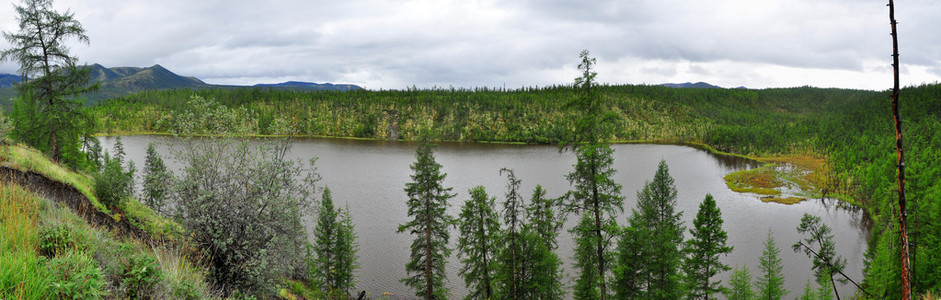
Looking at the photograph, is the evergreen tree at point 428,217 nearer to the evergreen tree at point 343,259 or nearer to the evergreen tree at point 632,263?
the evergreen tree at point 343,259

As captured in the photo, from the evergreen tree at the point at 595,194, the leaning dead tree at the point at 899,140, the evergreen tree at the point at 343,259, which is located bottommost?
the evergreen tree at the point at 343,259

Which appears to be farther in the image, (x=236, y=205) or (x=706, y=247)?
(x=706, y=247)

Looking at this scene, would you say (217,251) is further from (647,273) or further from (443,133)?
(443,133)

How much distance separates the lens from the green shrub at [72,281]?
4.59 metres

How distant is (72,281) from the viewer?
4895 millimetres

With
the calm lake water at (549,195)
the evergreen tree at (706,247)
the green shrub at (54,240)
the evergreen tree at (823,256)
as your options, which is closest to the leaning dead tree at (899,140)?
the green shrub at (54,240)

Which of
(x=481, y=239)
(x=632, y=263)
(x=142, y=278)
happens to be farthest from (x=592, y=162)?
(x=142, y=278)

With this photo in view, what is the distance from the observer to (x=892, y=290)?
81.3 ft

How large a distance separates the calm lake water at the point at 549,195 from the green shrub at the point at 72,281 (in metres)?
7.04

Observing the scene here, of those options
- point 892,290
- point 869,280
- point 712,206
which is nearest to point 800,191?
point 869,280

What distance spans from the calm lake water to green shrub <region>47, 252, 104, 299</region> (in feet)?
23.1

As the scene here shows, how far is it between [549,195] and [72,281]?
51478 millimetres

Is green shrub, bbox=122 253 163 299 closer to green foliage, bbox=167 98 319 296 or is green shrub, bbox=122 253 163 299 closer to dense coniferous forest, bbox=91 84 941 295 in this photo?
green foliage, bbox=167 98 319 296

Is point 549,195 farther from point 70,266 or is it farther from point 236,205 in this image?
point 70,266
